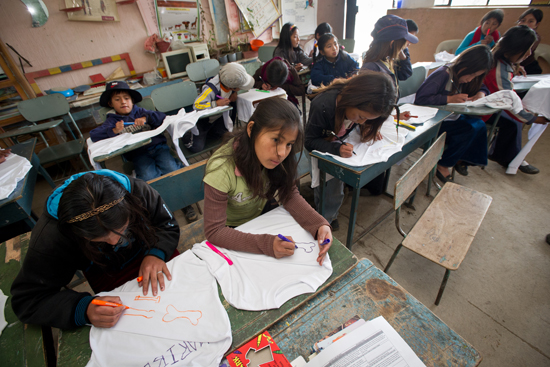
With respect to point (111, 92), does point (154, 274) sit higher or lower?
lower

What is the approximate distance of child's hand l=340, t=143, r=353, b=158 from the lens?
56.5 inches

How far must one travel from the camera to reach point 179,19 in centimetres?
379

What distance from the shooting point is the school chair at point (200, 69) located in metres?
3.38

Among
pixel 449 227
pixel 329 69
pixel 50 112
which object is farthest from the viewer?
pixel 329 69

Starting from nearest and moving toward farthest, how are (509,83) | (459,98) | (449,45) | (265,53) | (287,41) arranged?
(459,98) → (509,83) → (287,41) → (265,53) → (449,45)

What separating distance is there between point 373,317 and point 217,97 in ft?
8.21

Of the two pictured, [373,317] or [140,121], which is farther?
[140,121]

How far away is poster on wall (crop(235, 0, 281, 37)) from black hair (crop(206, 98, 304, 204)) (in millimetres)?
4419

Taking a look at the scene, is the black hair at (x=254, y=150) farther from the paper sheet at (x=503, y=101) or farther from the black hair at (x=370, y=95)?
the paper sheet at (x=503, y=101)

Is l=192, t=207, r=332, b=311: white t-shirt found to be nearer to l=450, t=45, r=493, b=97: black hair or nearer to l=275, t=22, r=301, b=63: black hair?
l=450, t=45, r=493, b=97: black hair

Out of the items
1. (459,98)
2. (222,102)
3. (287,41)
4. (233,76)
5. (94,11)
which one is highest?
(94,11)

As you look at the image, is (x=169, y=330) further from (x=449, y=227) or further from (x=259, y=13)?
(x=259, y=13)

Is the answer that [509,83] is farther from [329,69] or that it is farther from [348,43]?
[348,43]

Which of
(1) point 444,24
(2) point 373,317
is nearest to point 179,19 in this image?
(2) point 373,317
